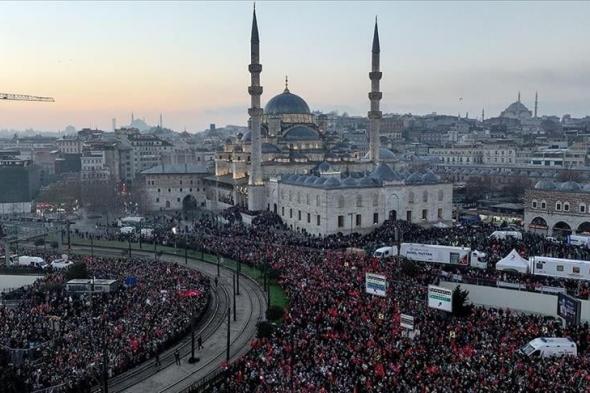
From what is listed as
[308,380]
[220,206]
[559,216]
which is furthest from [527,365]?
[220,206]

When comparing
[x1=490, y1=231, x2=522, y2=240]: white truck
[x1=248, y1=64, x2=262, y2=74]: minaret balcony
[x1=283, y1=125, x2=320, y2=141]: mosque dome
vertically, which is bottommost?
[x1=490, y1=231, x2=522, y2=240]: white truck

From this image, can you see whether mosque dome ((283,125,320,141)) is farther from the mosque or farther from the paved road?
the paved road

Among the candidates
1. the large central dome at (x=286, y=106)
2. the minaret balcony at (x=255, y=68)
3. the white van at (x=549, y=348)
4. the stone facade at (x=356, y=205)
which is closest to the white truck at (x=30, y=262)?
the stone facade at (x=356, y=205)

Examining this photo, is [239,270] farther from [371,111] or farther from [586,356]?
[371,111]

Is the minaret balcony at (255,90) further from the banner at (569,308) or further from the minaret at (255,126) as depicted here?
the banner at (569,308)

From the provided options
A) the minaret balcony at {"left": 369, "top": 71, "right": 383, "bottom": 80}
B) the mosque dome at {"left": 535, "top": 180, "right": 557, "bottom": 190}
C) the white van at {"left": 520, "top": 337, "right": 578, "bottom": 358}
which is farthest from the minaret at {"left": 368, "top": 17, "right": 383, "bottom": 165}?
the white van at {"left": 520, "top": 337, "right": 578, "bottom": 358}
